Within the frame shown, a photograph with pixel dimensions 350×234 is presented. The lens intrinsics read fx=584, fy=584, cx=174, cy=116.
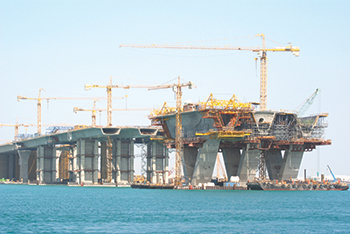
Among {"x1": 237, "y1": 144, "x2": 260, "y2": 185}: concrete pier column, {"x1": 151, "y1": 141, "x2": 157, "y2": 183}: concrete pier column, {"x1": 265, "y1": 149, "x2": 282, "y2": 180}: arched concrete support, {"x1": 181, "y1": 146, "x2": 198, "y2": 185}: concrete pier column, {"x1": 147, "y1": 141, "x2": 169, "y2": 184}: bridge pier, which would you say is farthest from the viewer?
{"x1": 147, "y1": 141, "x2": 169, "y2": 184}: bridge pier

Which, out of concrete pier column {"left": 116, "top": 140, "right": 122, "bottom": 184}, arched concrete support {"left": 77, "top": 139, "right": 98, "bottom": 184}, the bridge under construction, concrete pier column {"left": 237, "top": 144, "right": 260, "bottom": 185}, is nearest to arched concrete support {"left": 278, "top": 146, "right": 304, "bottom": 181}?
the bridge under construction

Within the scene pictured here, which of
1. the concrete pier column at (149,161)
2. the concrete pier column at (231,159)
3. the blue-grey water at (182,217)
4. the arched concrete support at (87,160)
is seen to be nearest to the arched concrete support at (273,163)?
the concrete pier column at (231,159)

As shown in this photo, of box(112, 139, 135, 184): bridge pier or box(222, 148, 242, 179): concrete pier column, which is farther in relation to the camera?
box(112, 139, 135, 184): bridge pier

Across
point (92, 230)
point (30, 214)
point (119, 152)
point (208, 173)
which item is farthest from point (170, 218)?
point (119, 152)

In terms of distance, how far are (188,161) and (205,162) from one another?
35.0ft

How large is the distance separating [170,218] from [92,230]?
13960mm

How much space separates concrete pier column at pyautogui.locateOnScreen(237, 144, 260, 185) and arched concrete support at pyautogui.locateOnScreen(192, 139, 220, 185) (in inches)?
296

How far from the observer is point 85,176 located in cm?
17850

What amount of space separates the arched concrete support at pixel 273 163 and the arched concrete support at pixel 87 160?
2296 inches

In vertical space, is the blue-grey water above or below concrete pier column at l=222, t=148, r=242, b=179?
below

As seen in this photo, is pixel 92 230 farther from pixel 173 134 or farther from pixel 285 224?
pixel 173 134

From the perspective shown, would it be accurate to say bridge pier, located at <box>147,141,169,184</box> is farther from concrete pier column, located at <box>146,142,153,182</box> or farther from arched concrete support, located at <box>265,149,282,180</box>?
arched concrete support, located at <box>265,149,282,180</box>

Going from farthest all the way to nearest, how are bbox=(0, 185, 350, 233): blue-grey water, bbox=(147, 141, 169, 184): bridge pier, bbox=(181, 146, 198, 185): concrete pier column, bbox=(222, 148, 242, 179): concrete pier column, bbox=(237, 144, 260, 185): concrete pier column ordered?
bbox=(147, 141, 169, 184): bridge pier
bbox=(222, 148, 242, 179): concrete pier column
bbox=(181, 146, 198, 185): concrete pier column
bbox=(237, 144, 260, 185): concrete pier column
bbox=(0, 185, 350, 233): blue-grey water

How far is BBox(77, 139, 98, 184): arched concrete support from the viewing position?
177625 mm
